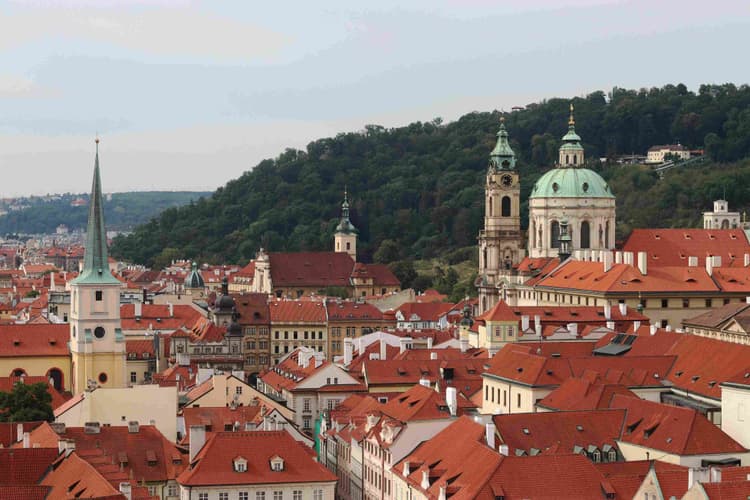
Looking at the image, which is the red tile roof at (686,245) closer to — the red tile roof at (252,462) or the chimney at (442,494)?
the red tile roof at (252,462)

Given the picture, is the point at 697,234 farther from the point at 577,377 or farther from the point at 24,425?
the point at 24,425

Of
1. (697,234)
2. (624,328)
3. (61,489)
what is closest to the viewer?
(61,489)

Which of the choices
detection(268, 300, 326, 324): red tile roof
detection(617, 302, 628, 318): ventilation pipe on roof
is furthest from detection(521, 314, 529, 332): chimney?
detection(268, 300, 326, 324): red tile roof

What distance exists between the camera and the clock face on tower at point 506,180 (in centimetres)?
15112

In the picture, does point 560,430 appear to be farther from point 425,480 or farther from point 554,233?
point 554,233

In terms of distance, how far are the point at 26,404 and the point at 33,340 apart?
77.3ft

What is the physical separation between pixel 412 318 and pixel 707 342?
58122 millimetres

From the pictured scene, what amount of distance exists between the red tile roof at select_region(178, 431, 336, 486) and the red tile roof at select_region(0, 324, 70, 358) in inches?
1609

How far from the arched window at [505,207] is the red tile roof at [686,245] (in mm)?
17676

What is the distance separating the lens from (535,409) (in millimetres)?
76125

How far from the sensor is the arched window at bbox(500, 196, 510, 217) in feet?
495

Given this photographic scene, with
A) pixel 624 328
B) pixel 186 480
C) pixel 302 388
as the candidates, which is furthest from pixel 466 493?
pixel 624 328

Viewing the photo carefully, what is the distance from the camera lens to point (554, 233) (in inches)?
5556

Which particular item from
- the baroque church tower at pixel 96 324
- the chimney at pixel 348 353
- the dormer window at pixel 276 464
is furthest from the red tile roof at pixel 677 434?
the baroque church tower at pixel 96 324
